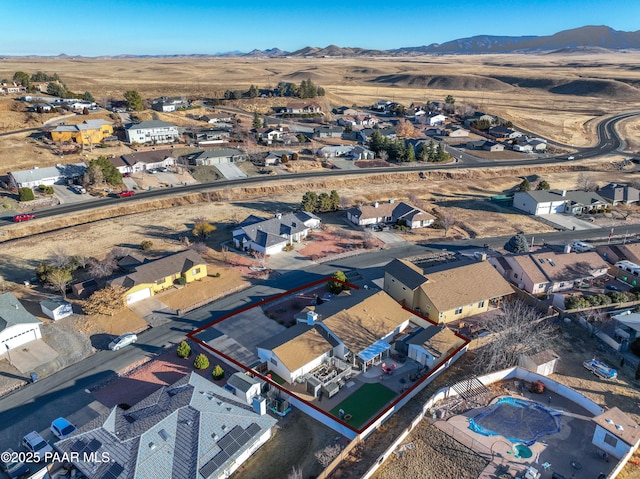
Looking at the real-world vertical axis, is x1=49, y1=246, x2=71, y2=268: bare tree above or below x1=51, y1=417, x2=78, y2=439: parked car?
above

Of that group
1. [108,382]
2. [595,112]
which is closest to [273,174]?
[108,382]

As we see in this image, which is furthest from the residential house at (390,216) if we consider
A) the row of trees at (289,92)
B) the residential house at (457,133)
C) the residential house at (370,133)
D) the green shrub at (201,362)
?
the row of trees at (289,92)

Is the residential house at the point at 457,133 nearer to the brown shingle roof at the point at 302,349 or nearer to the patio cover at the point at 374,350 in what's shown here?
the patio cover at the point at 374,350

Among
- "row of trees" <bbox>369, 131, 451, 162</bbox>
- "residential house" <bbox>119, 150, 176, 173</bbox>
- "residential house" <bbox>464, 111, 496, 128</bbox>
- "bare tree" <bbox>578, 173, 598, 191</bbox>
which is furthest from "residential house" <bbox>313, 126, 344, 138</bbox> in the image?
"bare tree" <bbox>578, 173, 598, 191</bbox>

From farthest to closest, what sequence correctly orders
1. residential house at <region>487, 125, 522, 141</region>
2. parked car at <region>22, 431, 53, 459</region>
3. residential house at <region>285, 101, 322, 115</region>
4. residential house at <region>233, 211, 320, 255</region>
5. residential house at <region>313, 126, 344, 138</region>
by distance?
residential house at <region>285, 101, 322, 115</region>
residential house at <region>487, 125, 522, 141</region>
residential house at <region>313, 126, 344, 138</region>
residential house at <region>233, 211, 320, 255</region>
parked car at <region>22, 431, 53, 459</region>

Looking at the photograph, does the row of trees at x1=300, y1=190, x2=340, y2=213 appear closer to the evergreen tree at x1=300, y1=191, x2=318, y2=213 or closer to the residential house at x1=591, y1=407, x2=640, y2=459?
the evergreen tree at x1=300, y1=191, x2=318, y2=213

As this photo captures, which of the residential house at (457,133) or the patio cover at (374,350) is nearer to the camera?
the patio cover at (374,350)
